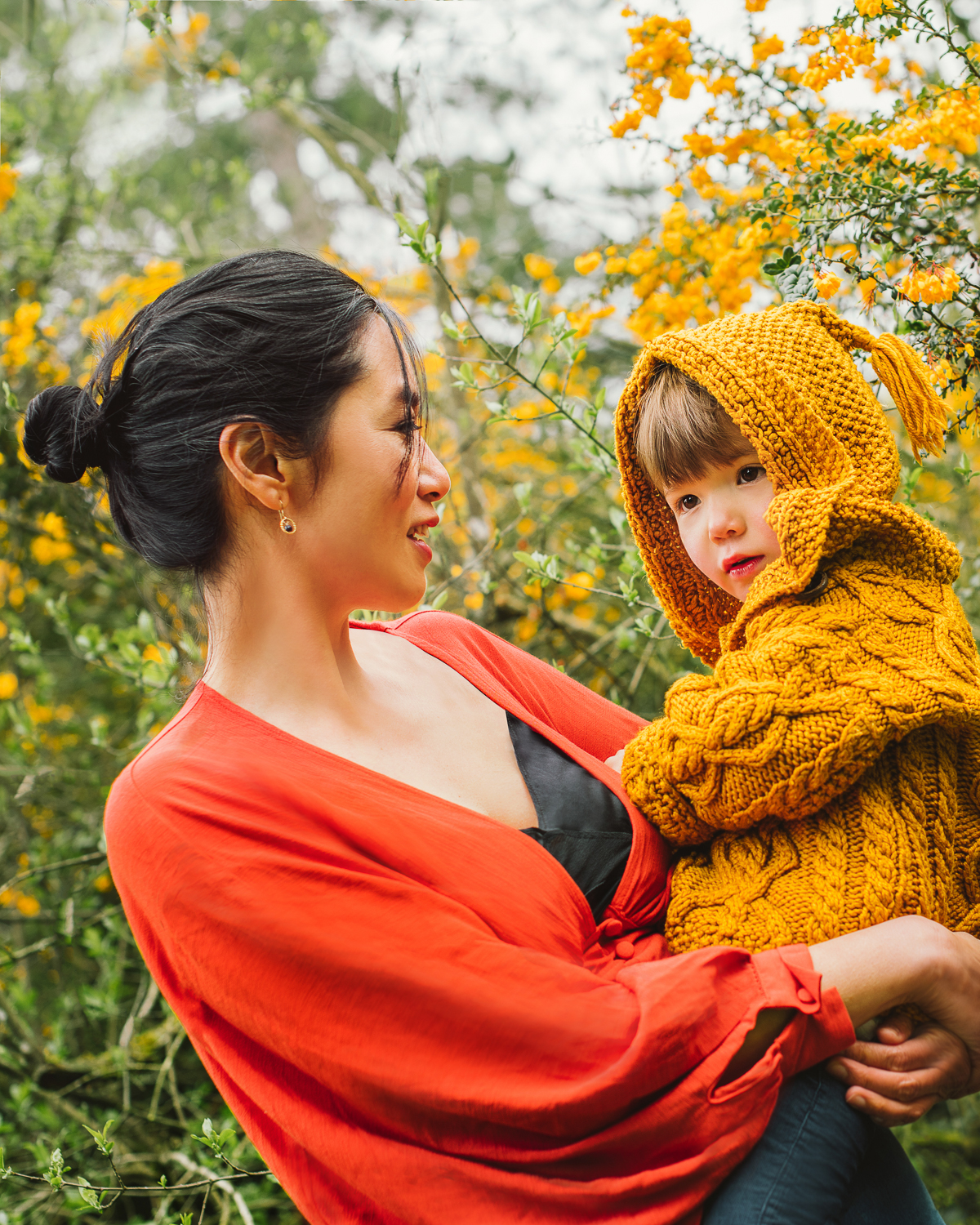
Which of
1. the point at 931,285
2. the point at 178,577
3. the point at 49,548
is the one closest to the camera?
the point at 931,285

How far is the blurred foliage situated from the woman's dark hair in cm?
26

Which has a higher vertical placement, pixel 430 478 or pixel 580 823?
pixel 430 478

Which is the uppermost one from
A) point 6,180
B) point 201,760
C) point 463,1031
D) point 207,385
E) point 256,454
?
point 6,180

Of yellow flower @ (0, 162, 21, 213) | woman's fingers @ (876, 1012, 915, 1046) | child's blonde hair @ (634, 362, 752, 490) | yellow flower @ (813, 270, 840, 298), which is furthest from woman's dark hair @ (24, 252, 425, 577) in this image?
yellow flower @ (0, 162, 21, 213)

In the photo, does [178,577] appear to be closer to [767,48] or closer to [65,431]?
[65,431]

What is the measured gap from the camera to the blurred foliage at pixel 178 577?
2061 mm

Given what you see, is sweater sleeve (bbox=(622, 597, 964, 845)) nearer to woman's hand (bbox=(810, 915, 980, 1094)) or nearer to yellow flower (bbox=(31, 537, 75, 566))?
woman's hand (bbox=(810, 915, 980, 1094))

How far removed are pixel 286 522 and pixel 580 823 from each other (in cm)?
63

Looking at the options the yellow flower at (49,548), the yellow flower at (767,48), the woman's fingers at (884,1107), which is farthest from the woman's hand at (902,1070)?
the yellow flower at (49,548)

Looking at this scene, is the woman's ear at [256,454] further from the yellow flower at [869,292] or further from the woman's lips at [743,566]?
the yellow flower at [869,292]

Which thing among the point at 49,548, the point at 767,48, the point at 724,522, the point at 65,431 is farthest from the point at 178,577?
the point at 49,548

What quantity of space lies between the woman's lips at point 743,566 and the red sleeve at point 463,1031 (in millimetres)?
580

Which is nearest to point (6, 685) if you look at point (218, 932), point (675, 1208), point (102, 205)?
point (102, 205)

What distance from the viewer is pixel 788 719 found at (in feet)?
3.98
